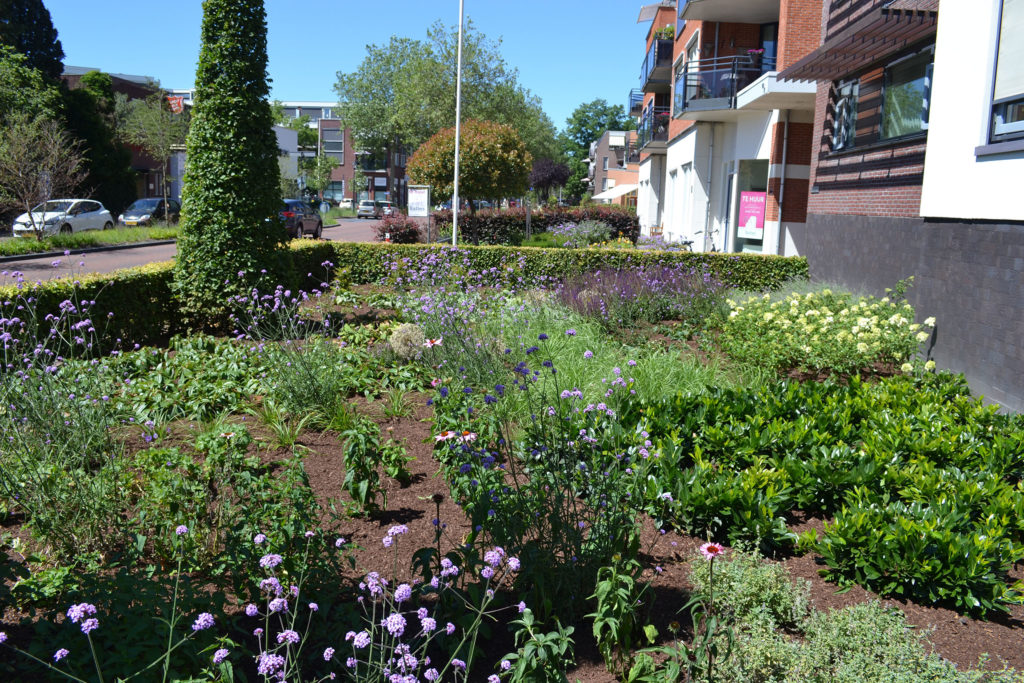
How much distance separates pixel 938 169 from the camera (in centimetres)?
920

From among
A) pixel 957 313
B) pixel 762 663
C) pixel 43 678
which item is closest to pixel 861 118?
pixel 957 313

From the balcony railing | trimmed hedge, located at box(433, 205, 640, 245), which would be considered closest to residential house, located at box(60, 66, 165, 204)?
trimmed hedge, located at box(433, 205, 640, 245)

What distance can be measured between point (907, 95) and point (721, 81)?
32.8 feet

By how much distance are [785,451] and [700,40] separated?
2042cm

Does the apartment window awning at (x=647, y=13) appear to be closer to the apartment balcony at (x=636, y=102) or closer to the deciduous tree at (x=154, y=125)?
the apartment balcony at (x=636, y=102)

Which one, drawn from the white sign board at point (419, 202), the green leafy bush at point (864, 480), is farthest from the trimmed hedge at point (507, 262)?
the green leafy bush at point (864, 480)

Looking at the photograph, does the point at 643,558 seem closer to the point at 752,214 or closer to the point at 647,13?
the point at 752,214

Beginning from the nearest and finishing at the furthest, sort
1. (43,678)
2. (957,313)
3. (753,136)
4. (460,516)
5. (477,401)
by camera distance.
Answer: (43,678) < (460,516) < (477,401) < (957,313) < (753,136)

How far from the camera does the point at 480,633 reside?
324 centimetres

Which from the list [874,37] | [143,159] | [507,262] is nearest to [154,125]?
[143,159]

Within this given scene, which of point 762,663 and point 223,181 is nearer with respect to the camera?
point 762,663

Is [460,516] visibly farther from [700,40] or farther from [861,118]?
[700,40]

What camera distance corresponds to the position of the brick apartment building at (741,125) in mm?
18141

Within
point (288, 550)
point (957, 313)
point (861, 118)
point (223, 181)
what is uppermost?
point (861, 118)
